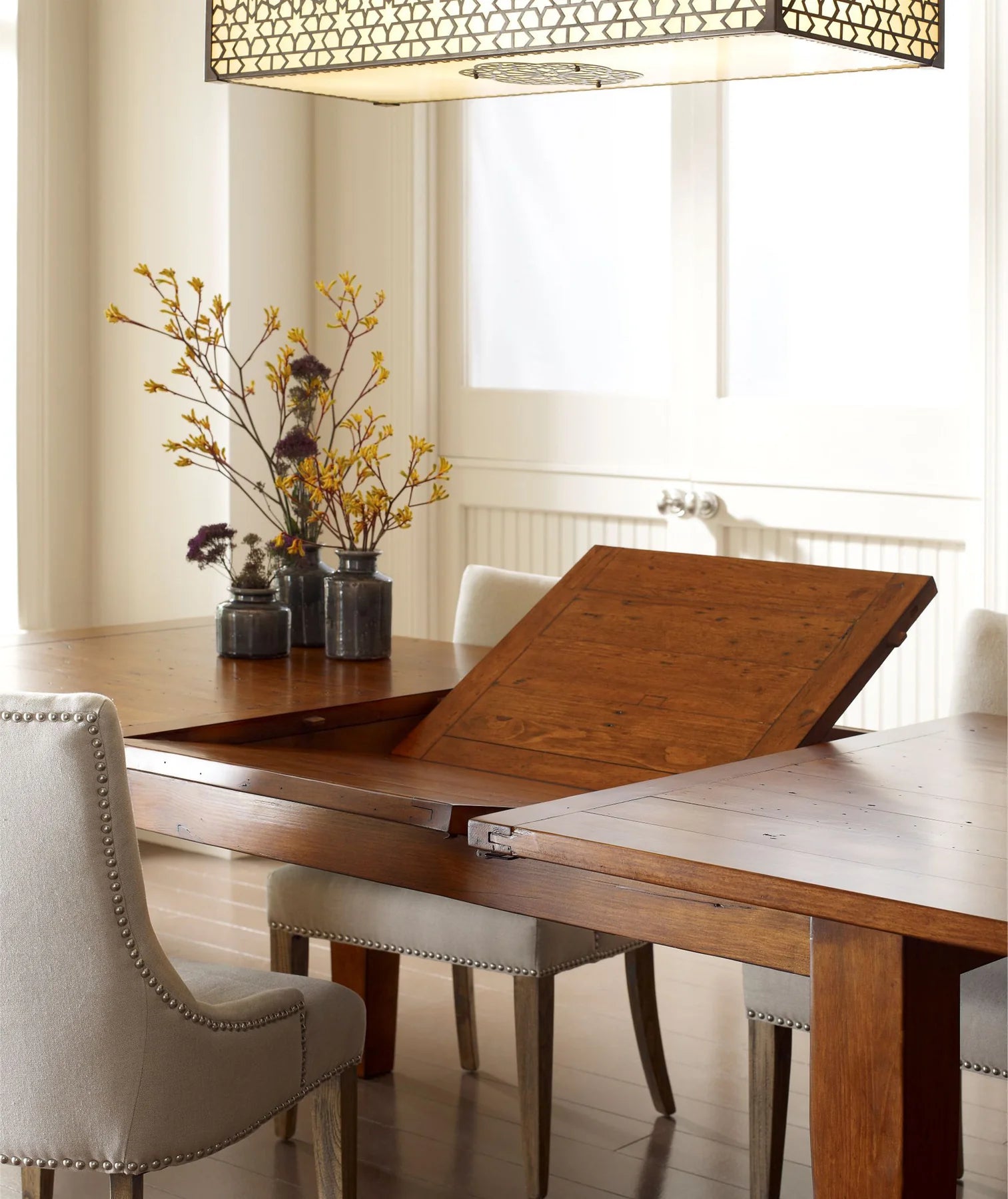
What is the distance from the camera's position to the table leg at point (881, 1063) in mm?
1617

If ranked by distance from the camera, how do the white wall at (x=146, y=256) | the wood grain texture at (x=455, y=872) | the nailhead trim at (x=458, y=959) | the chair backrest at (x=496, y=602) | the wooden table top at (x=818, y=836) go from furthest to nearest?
the white wall at (x=146, y=256), the chair backrest at (x=496, y=602), the nailhead trim at (x=458, y=959), the wood grain texture at (x=455, y=872), the wooden table top at (x=818, y=836)

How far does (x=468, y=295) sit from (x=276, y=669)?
220 cm

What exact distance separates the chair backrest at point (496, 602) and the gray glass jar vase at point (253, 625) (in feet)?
1.34

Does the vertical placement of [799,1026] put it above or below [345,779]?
below

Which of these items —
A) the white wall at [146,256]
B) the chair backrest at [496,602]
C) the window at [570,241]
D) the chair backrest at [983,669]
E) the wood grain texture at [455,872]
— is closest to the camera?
the wood grain texture at [455,872]

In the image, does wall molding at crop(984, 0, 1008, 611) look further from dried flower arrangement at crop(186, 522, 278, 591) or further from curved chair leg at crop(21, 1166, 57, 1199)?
curved chair leg at crop(21, 1166, 57, 1199)

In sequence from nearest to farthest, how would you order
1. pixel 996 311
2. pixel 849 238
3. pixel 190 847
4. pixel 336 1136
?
pixel 336 1136, pixel 996 311, pixel 849 238, pixel 190 847

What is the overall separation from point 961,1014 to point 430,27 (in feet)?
4.92

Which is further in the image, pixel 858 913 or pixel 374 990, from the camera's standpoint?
pixel 374 990

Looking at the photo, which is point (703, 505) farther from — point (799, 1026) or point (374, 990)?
point (799, 1026)

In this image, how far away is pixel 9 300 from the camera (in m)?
4.75

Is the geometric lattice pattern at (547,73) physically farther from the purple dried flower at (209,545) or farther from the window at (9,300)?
the window at (9,300)

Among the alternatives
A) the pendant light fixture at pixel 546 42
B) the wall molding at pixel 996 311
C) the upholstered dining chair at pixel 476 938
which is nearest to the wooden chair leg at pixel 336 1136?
the upholstered dining chair at pixel 476 938

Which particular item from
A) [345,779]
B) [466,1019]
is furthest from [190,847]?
[345,779]
